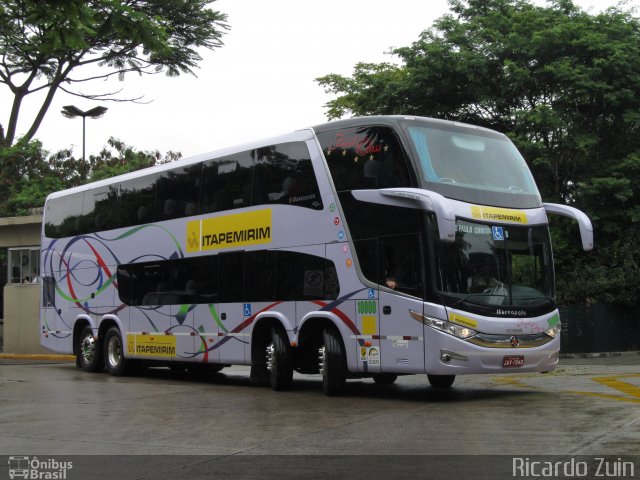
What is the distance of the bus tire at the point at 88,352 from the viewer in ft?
67.4

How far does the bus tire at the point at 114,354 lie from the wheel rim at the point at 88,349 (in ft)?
1.46

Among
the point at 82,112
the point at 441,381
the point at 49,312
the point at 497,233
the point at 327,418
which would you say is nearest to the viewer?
the point at 327,418

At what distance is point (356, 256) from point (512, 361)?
9.12 feet

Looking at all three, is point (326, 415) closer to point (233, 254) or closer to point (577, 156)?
point (233, 254)

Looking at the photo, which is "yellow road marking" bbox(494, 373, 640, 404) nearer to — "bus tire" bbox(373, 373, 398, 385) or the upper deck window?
"bus tire" bbox(373, 373, 398, 385)

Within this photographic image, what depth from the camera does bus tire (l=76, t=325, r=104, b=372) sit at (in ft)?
67.4

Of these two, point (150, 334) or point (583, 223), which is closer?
point (583, 223)

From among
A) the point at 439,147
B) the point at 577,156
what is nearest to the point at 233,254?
the point at 439,147

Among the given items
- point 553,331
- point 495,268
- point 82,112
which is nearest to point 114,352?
point 495,268

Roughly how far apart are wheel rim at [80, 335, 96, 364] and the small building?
1109cm

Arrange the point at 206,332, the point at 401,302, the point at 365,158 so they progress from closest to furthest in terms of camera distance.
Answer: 1. the point at 401,302
2. the point at 365,158
3. the point at 206,332

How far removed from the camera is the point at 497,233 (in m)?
12.9

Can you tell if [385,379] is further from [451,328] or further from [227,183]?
[227,183]

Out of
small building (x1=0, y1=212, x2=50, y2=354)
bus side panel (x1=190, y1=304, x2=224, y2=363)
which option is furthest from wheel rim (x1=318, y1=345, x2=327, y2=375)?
small building (x1=0, y1=212, x2=50, y2=354)
